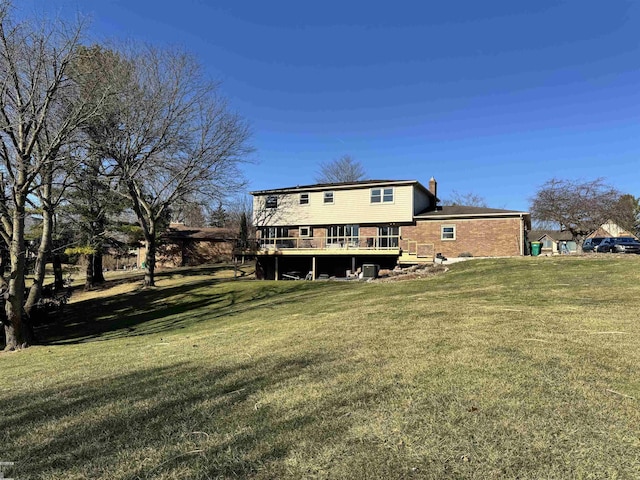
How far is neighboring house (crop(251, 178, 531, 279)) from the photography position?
A: 80.3 ft

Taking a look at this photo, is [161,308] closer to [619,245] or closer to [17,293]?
[17,293]

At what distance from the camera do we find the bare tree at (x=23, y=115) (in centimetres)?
1113

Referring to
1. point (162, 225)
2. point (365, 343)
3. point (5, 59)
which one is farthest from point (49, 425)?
point (162, 225)

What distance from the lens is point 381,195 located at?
26.8m

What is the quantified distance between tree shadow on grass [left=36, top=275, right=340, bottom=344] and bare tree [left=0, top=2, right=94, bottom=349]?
6.95ft

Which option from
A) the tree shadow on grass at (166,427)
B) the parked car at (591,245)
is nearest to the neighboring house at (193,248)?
the parked car at (591,245)

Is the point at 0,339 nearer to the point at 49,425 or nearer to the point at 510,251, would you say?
the point at 49,425

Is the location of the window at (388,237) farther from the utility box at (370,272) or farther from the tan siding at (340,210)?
the utility box at (370,272)

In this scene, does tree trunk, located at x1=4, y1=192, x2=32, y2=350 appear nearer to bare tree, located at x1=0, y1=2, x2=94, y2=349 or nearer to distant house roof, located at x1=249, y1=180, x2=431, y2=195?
bare tree, located at x1=0, y1=2, x2=94, y2=349

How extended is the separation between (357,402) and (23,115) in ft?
41.9

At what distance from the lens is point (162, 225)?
3017 centimetres

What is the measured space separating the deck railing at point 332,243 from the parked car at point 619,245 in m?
12.6

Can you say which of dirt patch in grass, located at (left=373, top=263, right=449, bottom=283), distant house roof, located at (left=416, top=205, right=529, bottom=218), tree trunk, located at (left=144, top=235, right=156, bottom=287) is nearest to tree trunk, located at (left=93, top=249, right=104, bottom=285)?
tree trunk, located at (left=144, top=235, right=156, bottom=287)

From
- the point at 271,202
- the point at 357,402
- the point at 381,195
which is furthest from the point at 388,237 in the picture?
the point at 357,402
